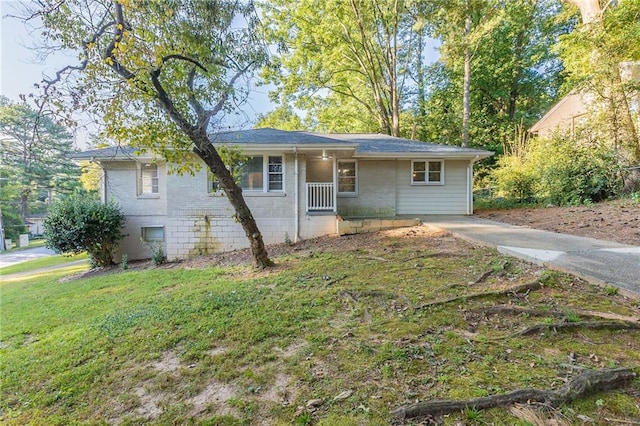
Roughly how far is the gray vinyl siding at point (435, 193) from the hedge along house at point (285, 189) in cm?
4

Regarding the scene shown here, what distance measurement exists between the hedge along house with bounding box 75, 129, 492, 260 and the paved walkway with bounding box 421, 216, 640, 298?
13.6 ft

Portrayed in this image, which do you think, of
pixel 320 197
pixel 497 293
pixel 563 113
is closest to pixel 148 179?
pixel 320 197

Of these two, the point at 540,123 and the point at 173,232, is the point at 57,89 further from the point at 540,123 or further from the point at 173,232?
the point at 540,123

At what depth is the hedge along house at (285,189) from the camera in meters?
9.31

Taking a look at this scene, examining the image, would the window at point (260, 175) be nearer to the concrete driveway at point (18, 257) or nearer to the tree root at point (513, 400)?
the tree root at point (513, 400)

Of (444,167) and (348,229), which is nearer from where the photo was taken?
(348,229)

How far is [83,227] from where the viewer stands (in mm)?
8961

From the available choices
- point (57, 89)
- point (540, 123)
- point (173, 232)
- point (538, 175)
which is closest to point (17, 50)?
point (57, 89)

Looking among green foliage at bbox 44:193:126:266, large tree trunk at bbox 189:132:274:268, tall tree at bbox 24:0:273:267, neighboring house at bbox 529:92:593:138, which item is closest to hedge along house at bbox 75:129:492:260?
green foliage at bbox 44:193:126:266

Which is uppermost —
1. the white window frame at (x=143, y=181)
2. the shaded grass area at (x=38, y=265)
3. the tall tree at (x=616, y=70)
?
the tall tree at (x=616, y=70)

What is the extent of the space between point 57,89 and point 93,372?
14.1 feet

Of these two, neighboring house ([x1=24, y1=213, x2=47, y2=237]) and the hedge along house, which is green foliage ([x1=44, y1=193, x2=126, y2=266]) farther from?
neighboring house ([x1=24, y1=213, x2=47, y2=237])

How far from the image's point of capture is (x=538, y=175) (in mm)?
12180

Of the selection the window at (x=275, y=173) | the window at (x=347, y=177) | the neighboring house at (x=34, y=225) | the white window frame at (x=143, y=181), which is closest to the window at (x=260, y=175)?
the window at (x=275, y=173)
